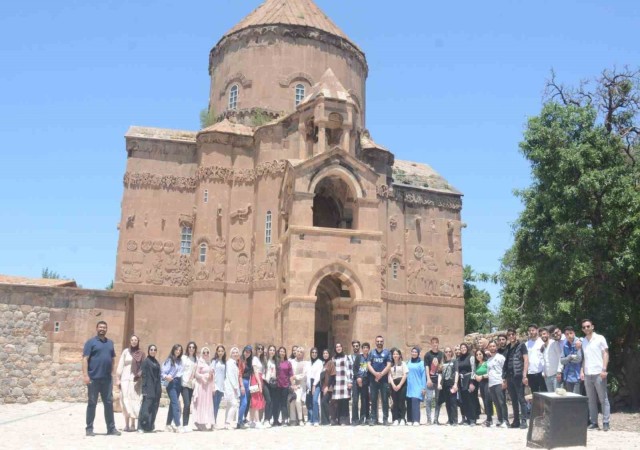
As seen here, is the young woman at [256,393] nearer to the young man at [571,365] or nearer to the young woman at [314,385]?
the young woman at [314,385]

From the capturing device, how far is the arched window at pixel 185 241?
26.2 meters

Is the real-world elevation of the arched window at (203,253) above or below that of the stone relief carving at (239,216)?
below

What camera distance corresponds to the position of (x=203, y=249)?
2538 centimetres

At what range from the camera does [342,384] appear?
1334 cm

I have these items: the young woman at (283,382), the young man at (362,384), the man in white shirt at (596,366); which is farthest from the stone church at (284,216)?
the man in white shirt at (596,366)

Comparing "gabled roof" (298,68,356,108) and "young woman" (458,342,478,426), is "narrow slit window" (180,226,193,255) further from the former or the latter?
"young woman" (458,342,478,426)

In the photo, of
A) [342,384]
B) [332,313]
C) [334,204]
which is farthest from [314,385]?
[334,204]

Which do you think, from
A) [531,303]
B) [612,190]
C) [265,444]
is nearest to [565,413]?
[265,444]

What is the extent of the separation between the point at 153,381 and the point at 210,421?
1.48 meters

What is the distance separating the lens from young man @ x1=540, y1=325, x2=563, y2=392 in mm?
11635

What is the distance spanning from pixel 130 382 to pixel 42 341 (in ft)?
29.3

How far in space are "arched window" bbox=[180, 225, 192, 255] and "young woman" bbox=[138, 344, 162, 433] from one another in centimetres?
1465

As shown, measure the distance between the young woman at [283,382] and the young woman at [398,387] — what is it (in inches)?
84.5

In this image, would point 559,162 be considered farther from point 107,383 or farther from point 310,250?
point 107,383
